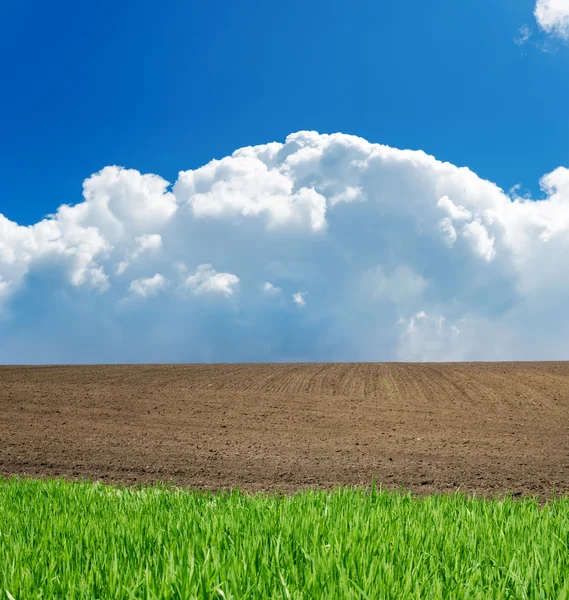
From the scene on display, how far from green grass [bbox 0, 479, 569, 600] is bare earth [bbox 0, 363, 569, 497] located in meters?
4.77

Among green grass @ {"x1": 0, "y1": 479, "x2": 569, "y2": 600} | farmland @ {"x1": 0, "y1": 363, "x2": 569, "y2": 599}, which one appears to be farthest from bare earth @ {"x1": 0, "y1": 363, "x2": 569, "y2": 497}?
green grass @ {"x1": 0, "y1": 479, "x2": 569, "y2": 600}

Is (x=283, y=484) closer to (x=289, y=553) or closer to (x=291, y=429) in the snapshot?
(x=291, y=429)

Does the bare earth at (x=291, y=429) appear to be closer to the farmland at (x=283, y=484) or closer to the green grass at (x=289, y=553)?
the farmland at (x=283, y=484)

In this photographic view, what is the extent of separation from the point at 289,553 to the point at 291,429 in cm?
1242

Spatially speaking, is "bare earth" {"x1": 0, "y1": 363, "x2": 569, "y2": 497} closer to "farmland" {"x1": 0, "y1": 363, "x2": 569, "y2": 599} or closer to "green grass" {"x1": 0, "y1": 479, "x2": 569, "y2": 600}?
"farmland" {"x1": 0, "y1": 363, "x2": 569, "y2": 599}

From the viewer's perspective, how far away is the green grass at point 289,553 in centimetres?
268

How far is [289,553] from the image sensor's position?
3.20m

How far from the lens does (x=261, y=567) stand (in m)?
2.89

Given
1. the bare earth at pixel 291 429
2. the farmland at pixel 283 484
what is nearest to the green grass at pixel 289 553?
the farmland at pixel 283 484

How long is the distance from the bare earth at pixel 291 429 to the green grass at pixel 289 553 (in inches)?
188

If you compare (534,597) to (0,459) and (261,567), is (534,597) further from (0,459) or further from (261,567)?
(0,459)

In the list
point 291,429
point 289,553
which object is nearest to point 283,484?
point 291,429

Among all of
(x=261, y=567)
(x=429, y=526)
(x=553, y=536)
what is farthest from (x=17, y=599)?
(x=553, y=536)

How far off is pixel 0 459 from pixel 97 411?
18.9 ft
